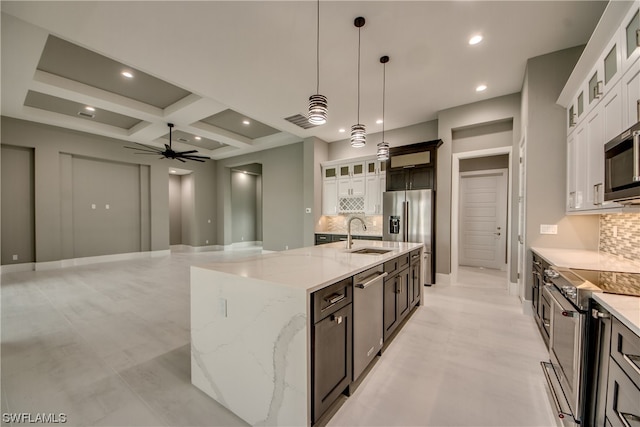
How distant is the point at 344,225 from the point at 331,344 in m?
5.10

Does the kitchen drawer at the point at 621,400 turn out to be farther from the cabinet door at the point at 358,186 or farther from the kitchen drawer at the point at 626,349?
the cabinet door at the point at 358,186

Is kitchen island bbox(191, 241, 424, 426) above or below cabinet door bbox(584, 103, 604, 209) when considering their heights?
below

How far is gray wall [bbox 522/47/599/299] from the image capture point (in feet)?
9.78

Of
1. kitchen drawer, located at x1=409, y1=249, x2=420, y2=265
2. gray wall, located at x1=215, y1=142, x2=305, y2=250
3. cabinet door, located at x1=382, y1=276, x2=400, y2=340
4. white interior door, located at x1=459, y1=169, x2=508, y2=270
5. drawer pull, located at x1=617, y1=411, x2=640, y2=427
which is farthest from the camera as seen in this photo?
gray wall, located at x1=215, y1=142, x2=305, y2=250

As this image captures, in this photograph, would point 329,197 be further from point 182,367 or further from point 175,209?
point 175,209

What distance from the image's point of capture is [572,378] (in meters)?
1.39

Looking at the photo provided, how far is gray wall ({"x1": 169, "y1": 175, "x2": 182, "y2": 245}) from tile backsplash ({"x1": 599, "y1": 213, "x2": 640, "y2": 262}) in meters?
11.1

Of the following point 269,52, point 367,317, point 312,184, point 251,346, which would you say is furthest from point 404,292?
point 312,184

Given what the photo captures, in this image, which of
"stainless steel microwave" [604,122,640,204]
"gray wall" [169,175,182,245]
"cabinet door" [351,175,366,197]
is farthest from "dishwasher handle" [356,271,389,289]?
"gray wall" [169,175,182,245]

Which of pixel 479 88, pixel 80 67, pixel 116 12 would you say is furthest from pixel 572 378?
pixel 80 67

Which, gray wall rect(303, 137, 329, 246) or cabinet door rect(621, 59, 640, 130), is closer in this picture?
cabinet door rect(621, 59, 640, 130)

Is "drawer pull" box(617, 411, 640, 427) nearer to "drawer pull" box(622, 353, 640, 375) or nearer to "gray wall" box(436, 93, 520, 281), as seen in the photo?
"drawer pull" box(622, 353, 640, 375)

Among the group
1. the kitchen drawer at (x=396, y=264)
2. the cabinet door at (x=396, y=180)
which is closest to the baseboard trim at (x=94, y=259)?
the cabinet door at (x=396, y=180)

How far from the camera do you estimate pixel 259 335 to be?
1.46m
